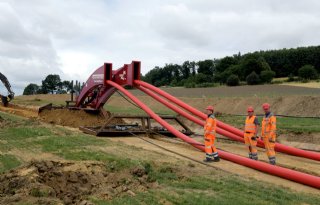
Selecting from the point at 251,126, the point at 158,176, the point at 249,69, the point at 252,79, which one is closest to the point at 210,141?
the point at 251,126

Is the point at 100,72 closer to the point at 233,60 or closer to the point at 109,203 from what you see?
the point at 109,203

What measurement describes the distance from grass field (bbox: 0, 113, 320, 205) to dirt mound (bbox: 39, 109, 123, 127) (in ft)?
18.8

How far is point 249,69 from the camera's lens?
218 feet

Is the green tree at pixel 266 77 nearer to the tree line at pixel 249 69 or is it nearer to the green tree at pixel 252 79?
the tree line at pixel 249 69

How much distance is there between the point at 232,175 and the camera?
9.34 m

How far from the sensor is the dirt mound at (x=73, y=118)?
20094 millimetres

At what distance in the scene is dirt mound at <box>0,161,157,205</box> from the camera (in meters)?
6.82

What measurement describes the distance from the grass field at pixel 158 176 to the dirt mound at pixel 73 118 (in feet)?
18.8

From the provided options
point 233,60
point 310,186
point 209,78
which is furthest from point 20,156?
point 233,60

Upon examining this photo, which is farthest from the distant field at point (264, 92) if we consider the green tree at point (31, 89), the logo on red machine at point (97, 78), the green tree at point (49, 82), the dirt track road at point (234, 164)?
the green tree at point (31, 89)

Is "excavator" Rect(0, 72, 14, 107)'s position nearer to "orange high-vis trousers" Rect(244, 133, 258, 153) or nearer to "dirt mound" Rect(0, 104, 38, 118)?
"dirt mound" Rect(0, 104, 38, 118)

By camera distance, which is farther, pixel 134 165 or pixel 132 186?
pixel 134 165

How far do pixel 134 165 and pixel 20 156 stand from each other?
3.36 meters

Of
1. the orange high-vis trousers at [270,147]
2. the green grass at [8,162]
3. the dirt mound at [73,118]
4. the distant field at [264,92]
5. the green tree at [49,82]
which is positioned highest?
the green tree at [49,82]
